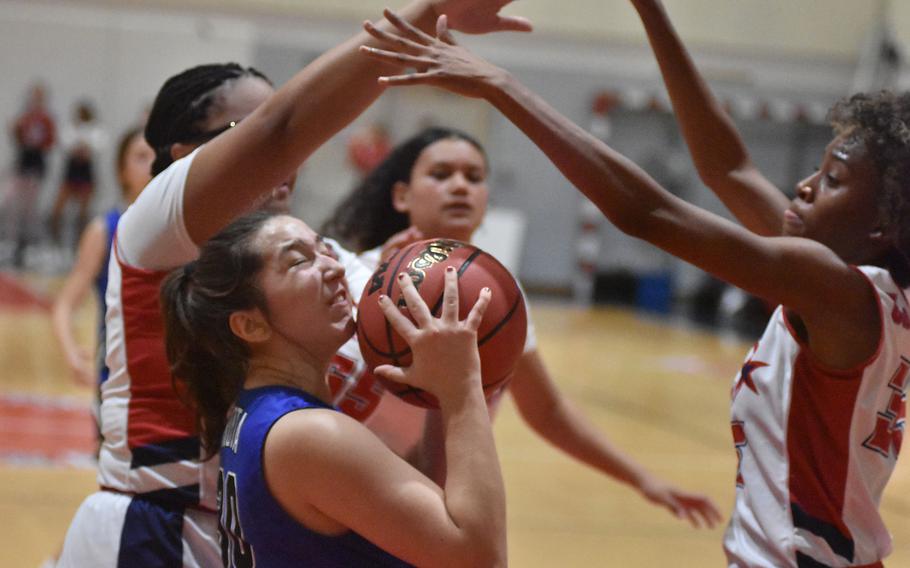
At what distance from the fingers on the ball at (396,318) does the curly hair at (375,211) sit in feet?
6.20

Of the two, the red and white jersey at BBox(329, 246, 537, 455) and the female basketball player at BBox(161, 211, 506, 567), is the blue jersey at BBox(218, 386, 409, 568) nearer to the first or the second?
the female basketball player at BBox(161, 211, 506, 567)

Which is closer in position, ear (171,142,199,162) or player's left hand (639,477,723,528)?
ear (171,142,199,162)

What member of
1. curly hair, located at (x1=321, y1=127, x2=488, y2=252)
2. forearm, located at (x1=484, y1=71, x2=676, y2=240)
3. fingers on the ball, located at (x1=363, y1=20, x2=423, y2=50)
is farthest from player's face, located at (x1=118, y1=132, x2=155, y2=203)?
forearm, located at (x1=484, y1=71, x2=676, y2=240)

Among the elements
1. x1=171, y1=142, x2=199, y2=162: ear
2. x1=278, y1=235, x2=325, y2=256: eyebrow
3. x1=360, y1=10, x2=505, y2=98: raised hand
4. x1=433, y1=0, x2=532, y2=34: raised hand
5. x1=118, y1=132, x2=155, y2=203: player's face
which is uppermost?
x1=433, y1=0, x2=532, y2=34: raised hand

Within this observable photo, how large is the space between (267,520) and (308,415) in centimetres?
19

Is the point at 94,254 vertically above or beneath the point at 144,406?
beneath

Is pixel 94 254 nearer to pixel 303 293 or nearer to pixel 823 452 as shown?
pixel 303 293

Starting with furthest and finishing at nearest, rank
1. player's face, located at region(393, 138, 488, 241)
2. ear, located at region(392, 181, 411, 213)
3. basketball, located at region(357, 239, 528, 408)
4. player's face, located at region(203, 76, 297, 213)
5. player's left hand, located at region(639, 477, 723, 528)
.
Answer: ear, located at region(392, 181, 411, 213) → player's face, located at region(393, 138, 488, 241) → player's left hand, located at region(639, 477, 723, 528) → player's face, located at region(203, 76, 297, 213) → basketball, located at region(357, 239, 528, 408)

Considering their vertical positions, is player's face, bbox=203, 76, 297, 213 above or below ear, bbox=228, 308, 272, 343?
above

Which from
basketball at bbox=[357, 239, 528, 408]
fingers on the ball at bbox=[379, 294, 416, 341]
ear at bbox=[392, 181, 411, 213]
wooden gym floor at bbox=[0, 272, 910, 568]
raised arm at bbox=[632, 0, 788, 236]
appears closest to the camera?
→ fingers on the ball at bbox=[379, 294, 416, 341]

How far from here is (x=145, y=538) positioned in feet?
7.55

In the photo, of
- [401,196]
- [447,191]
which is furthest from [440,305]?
[401,196]

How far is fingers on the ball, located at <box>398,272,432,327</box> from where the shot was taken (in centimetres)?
189

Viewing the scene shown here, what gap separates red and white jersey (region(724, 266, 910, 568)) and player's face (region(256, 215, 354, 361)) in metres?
0.93
